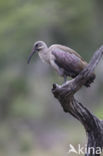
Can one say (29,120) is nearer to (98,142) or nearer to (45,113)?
(45,113)

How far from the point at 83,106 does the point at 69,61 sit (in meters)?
0.54

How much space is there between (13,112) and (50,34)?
4282 millimetres

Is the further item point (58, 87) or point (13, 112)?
point (13, 112)

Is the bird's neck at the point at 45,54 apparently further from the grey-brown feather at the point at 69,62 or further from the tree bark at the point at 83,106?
the tree bark at the point at 83,106

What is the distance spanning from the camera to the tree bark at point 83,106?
10000 mm

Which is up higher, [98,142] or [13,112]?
[13,112]

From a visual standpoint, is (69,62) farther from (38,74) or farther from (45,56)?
(38,74)

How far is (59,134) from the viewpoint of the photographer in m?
29.2

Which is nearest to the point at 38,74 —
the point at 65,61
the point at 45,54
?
the point at 45,54

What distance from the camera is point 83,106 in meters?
10.4

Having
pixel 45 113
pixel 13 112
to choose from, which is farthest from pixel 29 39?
pixel 45 113

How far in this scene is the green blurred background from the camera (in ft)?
84.3

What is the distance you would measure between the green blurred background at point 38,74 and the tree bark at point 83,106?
1283cm

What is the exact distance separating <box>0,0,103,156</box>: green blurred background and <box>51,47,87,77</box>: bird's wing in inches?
512
